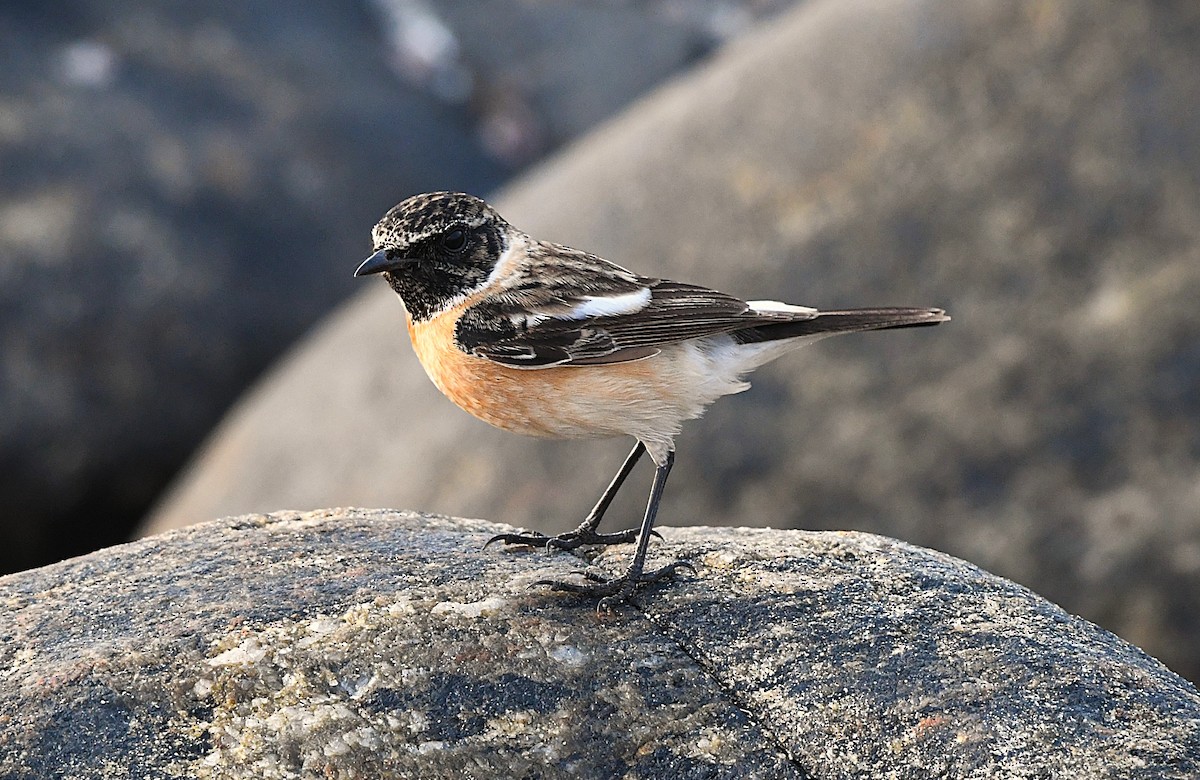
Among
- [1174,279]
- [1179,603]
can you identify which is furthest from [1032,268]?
[1179,603]

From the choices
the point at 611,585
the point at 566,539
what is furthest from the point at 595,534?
the point at 611,585

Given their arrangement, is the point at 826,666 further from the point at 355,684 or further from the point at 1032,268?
the point at 1032,268

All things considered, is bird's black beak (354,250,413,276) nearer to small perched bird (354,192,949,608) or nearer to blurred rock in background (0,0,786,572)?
small perched bird (354,192,949,608)

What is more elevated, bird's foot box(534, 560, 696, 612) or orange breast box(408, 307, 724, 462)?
orange breast box(408, 307, 724, 462)

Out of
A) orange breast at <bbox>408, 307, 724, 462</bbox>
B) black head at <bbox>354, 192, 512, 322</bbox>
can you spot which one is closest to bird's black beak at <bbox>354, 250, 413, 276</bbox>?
black head at <bbox>354, 192, 512, 322</bbox>

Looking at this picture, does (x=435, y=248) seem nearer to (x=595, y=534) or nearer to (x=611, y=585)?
(x=595, y=534)

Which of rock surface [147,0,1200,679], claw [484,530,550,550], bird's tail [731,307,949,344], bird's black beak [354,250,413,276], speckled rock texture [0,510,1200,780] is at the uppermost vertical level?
rock surface [147,0,1200,679]
